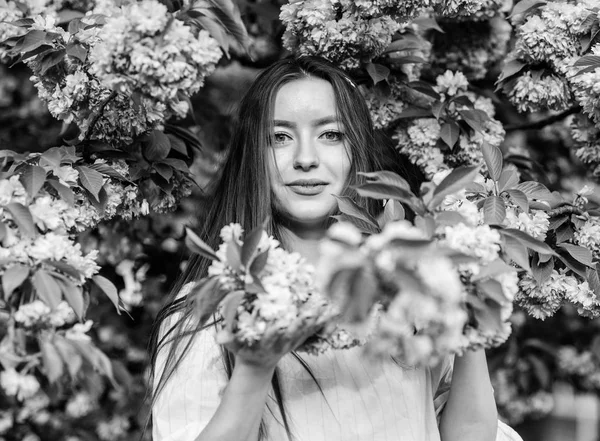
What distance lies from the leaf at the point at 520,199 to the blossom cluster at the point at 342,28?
635 mm

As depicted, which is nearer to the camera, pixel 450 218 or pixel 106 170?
pixel 450 218

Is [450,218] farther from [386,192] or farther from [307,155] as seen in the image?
[307,155]

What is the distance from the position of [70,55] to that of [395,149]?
3.88 ft

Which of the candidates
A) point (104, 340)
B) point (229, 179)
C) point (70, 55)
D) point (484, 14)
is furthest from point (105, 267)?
point (484, 14)

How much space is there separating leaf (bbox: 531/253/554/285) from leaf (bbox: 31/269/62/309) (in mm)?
1354

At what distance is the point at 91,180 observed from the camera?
256cm

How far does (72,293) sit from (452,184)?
3.00 ft

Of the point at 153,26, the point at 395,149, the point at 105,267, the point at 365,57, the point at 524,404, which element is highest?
the point at 153,26

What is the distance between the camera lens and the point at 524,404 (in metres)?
4.89

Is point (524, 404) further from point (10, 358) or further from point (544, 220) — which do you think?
point (10, 358)

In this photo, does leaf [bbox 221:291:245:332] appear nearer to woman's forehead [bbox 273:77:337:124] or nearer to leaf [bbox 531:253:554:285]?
woman's forehead [bbox 273:77:337:124]

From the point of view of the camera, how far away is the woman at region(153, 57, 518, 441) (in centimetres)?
241

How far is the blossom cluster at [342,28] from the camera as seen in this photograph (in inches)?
109

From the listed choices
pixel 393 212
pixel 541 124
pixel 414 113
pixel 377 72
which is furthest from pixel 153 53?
pixel 541 124
